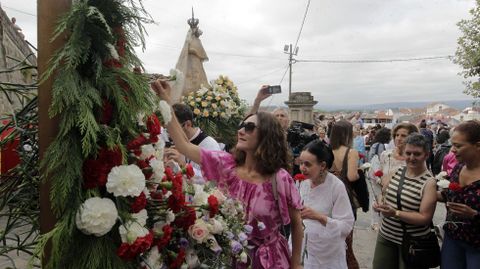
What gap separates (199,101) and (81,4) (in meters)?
4.39

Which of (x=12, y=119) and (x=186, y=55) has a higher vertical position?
(x=186, y=55)

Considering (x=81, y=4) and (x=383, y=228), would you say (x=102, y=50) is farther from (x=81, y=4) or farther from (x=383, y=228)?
(x=383, y=228)

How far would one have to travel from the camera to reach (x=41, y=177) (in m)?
1.36

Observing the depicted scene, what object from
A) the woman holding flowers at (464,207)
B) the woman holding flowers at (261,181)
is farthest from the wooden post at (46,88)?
the woman holding flowers at (464,207)

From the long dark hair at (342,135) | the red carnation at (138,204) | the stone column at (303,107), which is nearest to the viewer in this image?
the red carnation at (138,204)

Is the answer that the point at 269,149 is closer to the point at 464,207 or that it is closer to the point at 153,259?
the point at 153,259

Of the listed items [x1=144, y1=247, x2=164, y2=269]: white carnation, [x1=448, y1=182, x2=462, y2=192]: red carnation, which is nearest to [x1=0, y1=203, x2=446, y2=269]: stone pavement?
[x1=448, y1=182, x2=462, y2=192]: red carnation

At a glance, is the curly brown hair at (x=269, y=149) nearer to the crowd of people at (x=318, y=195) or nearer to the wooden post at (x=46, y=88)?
the crowd of people at (x=318, y=195)

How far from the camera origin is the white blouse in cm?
321

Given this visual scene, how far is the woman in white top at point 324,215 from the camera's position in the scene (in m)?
3.21

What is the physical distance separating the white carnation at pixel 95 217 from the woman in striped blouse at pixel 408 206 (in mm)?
2608

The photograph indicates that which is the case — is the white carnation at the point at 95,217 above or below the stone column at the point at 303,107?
below

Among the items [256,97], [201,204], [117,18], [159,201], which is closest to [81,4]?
[117,18]

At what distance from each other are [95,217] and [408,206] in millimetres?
2832
